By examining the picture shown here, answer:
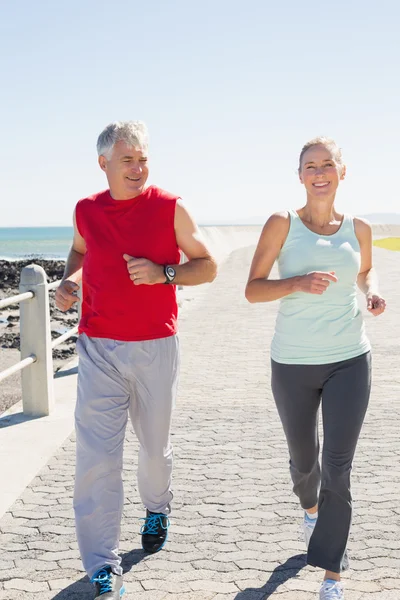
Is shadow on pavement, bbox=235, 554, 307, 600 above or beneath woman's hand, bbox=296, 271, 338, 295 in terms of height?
beneath

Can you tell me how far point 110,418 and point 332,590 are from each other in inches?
51.7

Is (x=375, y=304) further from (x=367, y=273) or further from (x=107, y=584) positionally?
(x=107, y=584)

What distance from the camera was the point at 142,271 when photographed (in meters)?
3.99

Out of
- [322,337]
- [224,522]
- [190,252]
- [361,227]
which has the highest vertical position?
[361,227]

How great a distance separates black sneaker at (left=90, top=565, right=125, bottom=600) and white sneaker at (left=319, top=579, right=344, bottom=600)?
0.92 metres

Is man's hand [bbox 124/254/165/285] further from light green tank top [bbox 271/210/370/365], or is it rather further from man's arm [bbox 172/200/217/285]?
light green tank top [bbox 271/210/370/365]

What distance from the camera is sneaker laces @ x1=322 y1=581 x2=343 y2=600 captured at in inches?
150

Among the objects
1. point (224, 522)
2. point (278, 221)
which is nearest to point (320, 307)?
point (278, 221)

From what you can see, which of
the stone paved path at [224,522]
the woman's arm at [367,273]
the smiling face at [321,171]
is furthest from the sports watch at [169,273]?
the stone paved path at [224,522]

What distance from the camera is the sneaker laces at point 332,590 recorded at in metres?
3.81

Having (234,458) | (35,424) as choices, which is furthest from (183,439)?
(35,424)

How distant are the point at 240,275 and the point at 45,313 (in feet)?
76.6

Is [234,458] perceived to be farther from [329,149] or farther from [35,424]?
[329,149]

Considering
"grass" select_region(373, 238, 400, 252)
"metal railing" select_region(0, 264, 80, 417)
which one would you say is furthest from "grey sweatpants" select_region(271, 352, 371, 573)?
"grass" select_region(373, 238, 400, 252)
